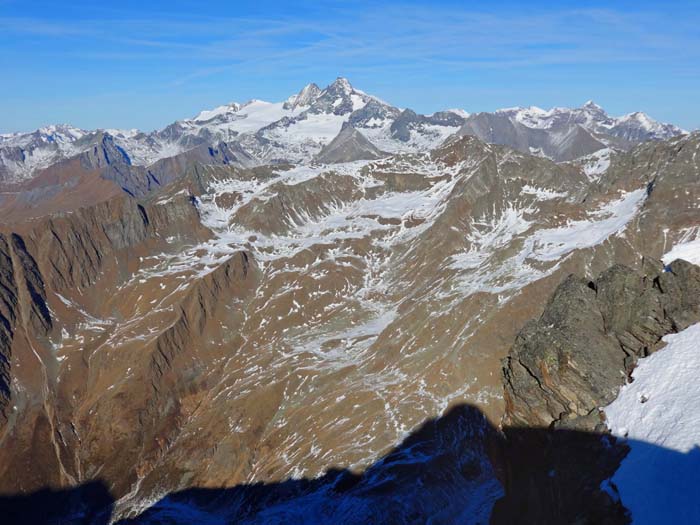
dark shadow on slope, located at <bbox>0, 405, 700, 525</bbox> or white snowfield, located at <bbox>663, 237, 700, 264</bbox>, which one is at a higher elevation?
white snowfield, located at <bbox>663, 237, 700, 264</bbox>

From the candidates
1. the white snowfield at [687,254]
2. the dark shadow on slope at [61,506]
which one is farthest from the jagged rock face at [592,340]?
the dark shadow on slope at [61,506]

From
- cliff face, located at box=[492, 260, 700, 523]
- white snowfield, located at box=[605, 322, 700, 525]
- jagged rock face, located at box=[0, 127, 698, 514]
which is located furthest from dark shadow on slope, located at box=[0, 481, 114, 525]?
white snowfield, located at box=[605, 322, 700, 525]

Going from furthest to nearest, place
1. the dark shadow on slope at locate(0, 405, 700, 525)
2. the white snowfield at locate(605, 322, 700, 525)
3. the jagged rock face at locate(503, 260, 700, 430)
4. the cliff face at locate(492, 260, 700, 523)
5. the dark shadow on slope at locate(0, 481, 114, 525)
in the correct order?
the dark shadow on slope at locate(0, 481, 114, 525) → the jagged rock face at locate(503, 260, 700, 430) → the cliff face at locate(492, 260, 700, 523) → the dark shadow on slope at locate(0, 405, 700, 525) → the white snowfield at locate(605, 322, 700, 525)

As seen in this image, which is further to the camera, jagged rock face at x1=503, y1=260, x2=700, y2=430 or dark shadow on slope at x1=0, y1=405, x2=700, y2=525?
jagged rock face at x1=503, y1=260, x2=700, y2=430

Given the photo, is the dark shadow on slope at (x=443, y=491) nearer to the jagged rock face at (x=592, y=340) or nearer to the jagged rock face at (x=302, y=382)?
the jagged rock face at (x=592, y=340)

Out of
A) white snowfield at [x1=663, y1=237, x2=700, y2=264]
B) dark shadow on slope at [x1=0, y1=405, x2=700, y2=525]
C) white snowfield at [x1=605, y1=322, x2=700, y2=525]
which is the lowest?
dark shadow on slope at [x1=0, y1=405, x2=700, y2=525]

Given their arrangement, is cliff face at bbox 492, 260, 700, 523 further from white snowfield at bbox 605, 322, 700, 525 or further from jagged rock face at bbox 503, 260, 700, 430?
white snowfield at bbox 605, 322, 700, 525

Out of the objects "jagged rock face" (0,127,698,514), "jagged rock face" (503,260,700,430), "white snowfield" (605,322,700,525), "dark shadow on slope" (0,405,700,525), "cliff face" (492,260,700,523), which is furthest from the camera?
"jagged rock face" (0,127,698,514)

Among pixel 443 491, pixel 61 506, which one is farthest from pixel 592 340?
pixel 61 506
